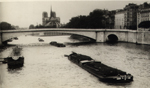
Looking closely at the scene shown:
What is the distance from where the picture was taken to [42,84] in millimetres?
3129

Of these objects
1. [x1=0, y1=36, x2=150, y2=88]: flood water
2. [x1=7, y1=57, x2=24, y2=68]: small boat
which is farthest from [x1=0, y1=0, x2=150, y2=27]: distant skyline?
[x1=7, y1=57, x2=24, y2=68]: small boat

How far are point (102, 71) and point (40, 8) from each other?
1.32 metres

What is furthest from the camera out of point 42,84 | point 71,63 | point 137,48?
point 137,48

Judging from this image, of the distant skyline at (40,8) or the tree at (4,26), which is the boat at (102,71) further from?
the tree at (4,26)

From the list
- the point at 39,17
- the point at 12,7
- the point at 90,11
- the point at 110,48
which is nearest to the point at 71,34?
the point at 110,48

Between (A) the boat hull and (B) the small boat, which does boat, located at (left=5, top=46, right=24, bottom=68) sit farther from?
(A) the boat hull

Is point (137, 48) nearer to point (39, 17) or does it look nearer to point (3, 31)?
point (39, 17)

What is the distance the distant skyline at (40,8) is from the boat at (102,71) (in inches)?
32.9

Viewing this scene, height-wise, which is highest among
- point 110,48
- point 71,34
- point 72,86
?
point 71,34

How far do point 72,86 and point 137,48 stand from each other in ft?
9.50

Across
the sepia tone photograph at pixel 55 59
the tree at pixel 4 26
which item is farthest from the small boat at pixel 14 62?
the tree at pixel 4 26

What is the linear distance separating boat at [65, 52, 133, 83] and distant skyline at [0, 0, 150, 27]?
84cm

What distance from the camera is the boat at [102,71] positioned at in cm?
321

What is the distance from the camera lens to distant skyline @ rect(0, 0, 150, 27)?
3269mm
